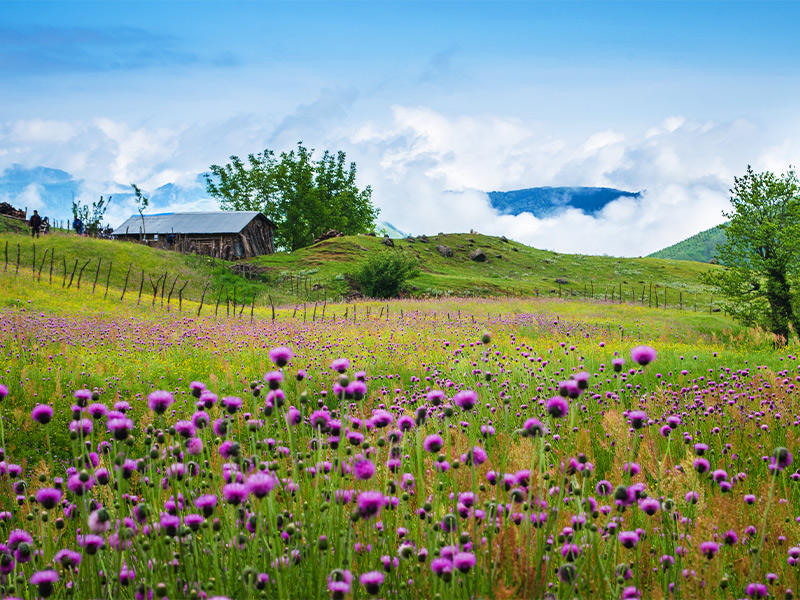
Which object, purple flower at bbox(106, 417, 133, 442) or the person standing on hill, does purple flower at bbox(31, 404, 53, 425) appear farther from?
the person standing on hill

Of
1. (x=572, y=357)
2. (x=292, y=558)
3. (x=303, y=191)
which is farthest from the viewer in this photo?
(x=303, y=191)

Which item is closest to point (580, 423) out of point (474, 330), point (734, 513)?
point (734, 513)

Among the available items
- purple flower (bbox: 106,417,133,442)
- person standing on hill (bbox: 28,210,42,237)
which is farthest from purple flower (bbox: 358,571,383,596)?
person standing on hill (bbox: 28,210,42,237)

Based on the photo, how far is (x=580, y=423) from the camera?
5.20m

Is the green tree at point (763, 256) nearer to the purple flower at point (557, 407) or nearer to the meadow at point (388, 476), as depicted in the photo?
the meadow at point (388, 476)

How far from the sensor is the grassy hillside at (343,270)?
3434cm

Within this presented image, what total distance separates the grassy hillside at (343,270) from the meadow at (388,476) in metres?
20.8

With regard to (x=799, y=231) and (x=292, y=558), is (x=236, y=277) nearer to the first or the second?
(x=799, y=231)

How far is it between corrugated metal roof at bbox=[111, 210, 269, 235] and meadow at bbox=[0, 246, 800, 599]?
4551cm

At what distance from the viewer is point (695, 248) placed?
582 feet

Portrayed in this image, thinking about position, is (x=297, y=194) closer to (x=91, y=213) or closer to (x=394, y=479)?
(x=91, y=213)

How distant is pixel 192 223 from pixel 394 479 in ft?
194

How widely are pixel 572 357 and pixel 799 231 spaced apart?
13537 mm

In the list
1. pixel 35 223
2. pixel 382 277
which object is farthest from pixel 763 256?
pixel 35 223
